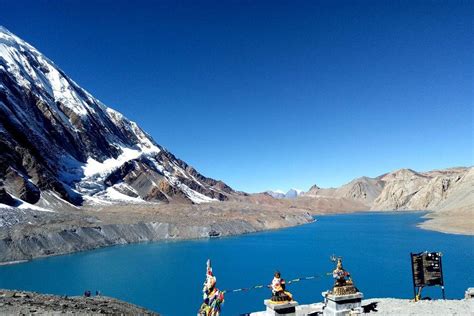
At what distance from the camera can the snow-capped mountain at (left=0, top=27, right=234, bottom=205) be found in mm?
121188

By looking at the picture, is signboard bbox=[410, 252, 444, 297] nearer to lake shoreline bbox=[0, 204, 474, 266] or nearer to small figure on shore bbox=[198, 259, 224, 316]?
small figure on shore bbox=[198, 259, 224, 316]

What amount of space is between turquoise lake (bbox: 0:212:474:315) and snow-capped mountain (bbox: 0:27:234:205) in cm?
4654

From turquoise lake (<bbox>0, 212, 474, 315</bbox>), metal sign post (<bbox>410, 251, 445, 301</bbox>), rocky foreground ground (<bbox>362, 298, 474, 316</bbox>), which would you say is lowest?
turquoise lake (<bbox>0, 212, 474, 315</bbox>)

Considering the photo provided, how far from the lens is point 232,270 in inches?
2251

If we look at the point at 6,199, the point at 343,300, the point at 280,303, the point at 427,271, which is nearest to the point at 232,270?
the point at 427,271

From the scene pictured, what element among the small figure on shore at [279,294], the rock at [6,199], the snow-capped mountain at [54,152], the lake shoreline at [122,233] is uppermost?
the snow-capped mountain at [54,152]

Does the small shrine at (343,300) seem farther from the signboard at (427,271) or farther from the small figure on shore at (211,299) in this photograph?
the signboard at (427,271)

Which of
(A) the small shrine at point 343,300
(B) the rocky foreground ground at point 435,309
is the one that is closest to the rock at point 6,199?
(A) the small shrine at point 343,300

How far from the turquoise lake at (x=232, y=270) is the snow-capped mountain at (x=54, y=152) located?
4654 centimetres

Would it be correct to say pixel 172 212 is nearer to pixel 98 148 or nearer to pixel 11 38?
pixel 98 148

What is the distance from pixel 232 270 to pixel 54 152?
122m

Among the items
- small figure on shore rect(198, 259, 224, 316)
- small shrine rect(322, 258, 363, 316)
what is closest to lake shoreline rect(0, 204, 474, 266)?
small figure on shore rect(198, 259, 224, 316)

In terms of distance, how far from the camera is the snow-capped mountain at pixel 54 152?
12119cm

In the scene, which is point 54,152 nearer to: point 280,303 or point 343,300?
point 343,300
